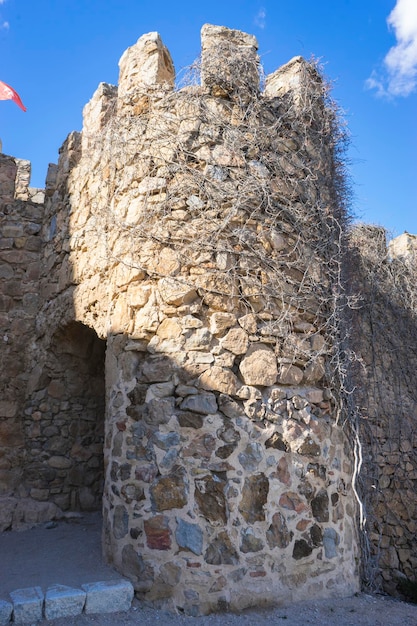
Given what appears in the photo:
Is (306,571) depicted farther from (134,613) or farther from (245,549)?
(134,613)

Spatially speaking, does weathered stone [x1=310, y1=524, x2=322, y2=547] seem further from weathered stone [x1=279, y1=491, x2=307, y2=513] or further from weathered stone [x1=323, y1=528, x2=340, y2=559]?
weathered stone [x1=279, y1=491, x2=307, y2=513]

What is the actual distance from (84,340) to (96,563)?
2203mm

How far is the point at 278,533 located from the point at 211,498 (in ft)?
1.65

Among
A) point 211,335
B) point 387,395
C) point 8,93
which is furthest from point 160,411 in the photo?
point 8,93

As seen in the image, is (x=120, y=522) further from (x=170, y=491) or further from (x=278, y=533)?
(x=278, y=533)

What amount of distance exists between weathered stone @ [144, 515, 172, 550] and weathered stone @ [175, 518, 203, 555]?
0.07 metres

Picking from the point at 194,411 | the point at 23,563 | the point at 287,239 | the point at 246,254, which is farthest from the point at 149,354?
the point at 23,563

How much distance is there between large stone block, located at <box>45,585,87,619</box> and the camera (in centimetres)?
306

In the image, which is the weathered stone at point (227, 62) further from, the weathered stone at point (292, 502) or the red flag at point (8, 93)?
the weathered stone at point (292, 502)

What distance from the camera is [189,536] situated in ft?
11.0

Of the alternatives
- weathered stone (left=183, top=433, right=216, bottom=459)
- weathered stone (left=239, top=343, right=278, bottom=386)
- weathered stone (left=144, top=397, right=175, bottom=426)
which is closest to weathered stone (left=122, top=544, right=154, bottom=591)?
weathered stone (left=183, top=433, right=216, bottom=459)

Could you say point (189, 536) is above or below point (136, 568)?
above

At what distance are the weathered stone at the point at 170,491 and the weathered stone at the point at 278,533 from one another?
589 mm

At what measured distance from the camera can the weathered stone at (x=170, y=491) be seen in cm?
343
